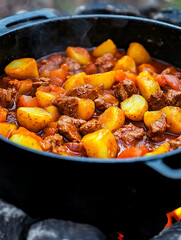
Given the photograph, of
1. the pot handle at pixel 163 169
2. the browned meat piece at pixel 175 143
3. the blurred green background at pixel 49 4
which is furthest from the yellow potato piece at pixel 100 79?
the blurred green background at pixel 49 4

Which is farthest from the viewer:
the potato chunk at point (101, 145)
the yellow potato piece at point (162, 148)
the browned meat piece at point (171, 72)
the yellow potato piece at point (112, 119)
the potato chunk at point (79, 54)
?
the potato chunk at point (79, 54)

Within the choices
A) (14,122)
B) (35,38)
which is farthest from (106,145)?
(35,38)

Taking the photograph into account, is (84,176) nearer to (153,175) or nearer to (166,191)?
(153,175)

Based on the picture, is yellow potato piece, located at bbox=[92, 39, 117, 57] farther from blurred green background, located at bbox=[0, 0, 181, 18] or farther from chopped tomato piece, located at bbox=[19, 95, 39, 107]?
blurred green background, located at bbox=[0, 0, 181, 18]

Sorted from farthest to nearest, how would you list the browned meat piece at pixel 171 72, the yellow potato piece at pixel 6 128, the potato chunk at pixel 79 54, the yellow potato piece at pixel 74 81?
the potato chunk at pixel 79 54
the browned meat piece at pixel 171 72
the yellow potato piece at pixel 74 81
the yellow potato piece at pixel 6 128

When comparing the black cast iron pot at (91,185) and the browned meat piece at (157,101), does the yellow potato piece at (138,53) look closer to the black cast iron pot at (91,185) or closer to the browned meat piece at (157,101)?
the browned meat piece at (157,101)

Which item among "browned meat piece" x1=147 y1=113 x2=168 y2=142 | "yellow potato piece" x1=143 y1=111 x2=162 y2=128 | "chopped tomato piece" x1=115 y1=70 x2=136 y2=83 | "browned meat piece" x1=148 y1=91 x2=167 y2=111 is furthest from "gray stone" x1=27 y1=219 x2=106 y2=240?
"chopped tomato piece" x1=115 y1=70 x2=136 y2=83

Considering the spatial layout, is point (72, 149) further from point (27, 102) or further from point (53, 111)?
point (27, 102)

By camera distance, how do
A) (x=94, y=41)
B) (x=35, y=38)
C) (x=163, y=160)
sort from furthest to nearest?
(x=94, y=41), (x=35, y=38), (x=163, y=160)
